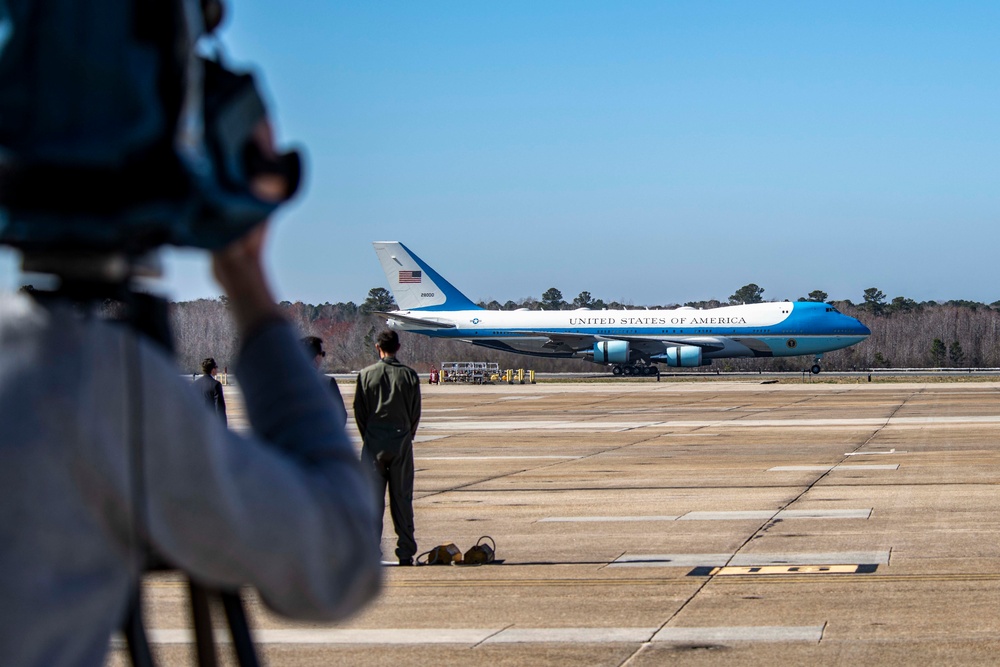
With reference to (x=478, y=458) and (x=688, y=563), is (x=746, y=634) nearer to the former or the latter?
(x=688, y=563)

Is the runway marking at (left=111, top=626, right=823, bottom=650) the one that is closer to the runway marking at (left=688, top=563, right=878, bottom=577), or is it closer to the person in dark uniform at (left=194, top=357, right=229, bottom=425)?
the runway marking at (left=688, top=563, right=878, bottom=577)

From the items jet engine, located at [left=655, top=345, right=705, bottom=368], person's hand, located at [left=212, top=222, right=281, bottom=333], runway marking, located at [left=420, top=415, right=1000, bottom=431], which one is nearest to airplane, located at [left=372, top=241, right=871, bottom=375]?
jet engine, located at [left=655, top=345, right=705, bottom=368]

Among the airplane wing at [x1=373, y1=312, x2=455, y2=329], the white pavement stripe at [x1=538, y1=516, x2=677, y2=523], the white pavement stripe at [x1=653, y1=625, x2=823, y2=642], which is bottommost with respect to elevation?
the white pavement stripe at [x1=538, y1=516, x2=677, y2=523]

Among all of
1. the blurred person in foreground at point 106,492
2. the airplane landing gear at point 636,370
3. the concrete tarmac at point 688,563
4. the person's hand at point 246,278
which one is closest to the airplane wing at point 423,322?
the airplane landing gear at point 636,370

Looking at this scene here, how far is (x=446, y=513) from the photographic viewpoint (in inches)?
546

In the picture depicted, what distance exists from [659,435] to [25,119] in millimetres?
25091

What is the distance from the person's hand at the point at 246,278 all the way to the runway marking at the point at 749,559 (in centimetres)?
863

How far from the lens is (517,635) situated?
741 cm

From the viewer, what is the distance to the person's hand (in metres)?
1.54

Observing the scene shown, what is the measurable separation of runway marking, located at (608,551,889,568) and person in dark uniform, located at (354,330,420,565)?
192 centimetres

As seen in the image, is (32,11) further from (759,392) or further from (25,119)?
(759,392)

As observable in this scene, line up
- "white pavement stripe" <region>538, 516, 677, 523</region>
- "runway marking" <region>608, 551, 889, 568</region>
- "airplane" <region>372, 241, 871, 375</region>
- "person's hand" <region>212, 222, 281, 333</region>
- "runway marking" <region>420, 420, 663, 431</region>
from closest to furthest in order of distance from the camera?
"person's hand" <region>212, 222, 281, 333</region> → "runway marking" <region>608, 551, 889, 568</region> → "white pavement stripe" <region>538, 516, 677, 523</region> → "runway marking" <region>420, 420, 663, 431</region> → "airplane" <region>372, 241, 871, 375</region>

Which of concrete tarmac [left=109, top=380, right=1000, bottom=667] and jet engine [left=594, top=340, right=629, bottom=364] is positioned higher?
jet engine [left=594, top=340, right=629, bottom=364]

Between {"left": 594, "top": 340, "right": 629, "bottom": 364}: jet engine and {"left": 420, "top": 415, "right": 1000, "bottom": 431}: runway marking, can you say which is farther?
{"left": 594, "top": 340, "right": 629, "bottom": 364}: jet engine
